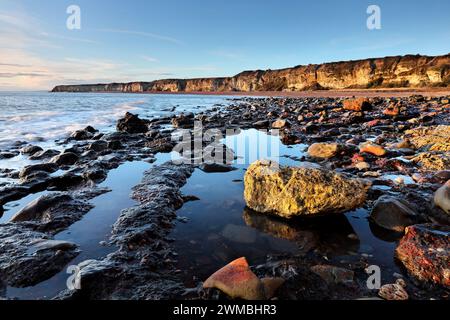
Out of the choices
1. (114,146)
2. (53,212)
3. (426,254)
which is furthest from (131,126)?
(426,254)

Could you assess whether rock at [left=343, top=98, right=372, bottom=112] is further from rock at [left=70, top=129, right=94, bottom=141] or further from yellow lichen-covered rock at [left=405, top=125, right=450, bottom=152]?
rock at [left=70, top=129, right=94, bottom=141]

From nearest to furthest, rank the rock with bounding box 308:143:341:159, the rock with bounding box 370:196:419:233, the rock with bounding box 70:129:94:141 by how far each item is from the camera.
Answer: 1. the rock with bounding box 370:196:419:233
2. the rock with bounding box 308:143:341:159
3. the rock with bounding box 70:129:94:141

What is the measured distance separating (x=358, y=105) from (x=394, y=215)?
17.9 meters

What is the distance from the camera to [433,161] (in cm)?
596

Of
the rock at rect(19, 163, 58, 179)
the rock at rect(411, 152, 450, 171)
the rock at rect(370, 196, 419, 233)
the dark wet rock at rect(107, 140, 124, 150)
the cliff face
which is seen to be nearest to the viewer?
the rock at rect(370, 196, 419, 233)

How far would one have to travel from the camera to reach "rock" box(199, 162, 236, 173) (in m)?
6.31

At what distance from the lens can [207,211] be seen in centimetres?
424

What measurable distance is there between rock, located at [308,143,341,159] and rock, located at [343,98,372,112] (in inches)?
545

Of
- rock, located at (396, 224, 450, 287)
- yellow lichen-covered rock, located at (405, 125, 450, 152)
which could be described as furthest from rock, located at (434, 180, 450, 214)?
yellow lichen-covered rock, located at (405, 125, 450, 152)

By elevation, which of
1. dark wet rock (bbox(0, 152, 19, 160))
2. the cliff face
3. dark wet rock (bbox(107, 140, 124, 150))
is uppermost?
the cliff face

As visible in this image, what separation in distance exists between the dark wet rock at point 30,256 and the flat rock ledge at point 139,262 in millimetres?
337
